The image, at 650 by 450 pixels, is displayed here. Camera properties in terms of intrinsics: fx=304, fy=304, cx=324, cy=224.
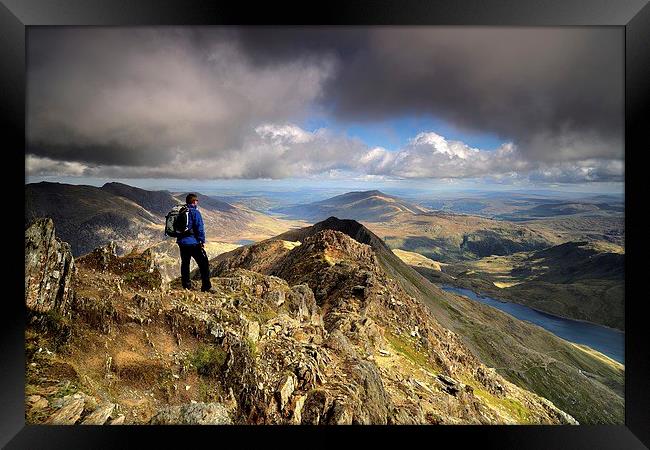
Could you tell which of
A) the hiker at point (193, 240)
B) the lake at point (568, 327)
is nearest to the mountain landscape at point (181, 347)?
the hiker at point (193, 240)

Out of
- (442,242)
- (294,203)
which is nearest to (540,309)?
(442,242)

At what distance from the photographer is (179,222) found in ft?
19.2

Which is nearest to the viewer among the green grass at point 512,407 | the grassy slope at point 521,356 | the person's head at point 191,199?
the person's head at point 191,199

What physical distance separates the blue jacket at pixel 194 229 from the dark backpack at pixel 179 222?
6cm

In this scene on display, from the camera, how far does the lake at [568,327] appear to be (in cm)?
7625

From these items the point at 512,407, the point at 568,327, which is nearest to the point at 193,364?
the point at 512,407

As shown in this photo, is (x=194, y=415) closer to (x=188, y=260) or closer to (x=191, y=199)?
(x=188, y=260)

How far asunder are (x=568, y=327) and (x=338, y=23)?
4502 inches

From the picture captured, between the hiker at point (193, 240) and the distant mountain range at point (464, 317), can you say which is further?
the distant mountain range at point (464, 317)

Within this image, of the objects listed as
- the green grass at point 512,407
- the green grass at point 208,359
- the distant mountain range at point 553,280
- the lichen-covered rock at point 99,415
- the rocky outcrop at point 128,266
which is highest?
the rocky outcrop at point 128,266

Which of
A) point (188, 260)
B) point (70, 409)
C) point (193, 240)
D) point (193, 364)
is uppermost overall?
point (193, 240)

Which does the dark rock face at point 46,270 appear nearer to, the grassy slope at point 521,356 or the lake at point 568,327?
the grassy slope at point 521,356

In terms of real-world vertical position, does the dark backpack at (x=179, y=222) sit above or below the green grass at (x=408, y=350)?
above
